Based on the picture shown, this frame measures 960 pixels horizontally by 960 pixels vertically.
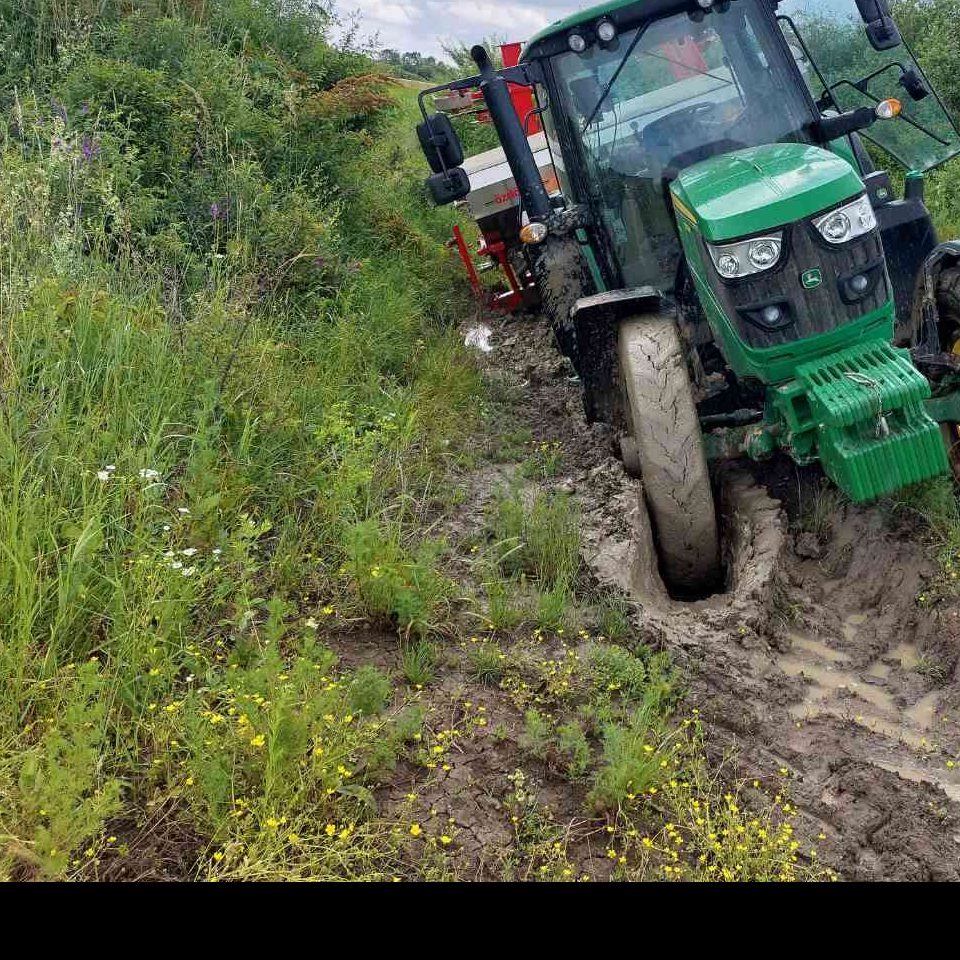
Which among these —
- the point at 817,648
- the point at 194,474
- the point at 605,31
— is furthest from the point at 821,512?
the point at 194,474

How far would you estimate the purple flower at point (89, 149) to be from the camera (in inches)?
203

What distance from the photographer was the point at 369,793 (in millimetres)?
2578

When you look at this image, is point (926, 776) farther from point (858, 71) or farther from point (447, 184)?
point (858, 71)

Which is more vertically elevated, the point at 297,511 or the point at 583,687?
the point at 297,511

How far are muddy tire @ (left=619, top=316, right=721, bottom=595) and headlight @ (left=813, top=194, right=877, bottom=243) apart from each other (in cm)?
82

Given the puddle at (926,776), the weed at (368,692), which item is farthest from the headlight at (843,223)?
the weed at (368,692)

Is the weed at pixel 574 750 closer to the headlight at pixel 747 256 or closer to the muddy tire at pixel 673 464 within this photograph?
the muddy tire at pixel 673 464

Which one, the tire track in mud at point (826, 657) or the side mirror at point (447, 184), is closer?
the tire track in mud at point (826, 657)

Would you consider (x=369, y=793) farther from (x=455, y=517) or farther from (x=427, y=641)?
(x=455, y=517)

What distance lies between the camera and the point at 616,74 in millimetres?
4723

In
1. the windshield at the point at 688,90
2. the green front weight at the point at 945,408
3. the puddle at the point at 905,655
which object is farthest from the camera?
the windshield at the point at 688,90

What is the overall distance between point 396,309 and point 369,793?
4888mm

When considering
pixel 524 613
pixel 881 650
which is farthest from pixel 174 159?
pixel 881 650

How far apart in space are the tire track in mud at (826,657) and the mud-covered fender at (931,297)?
2.52ft
